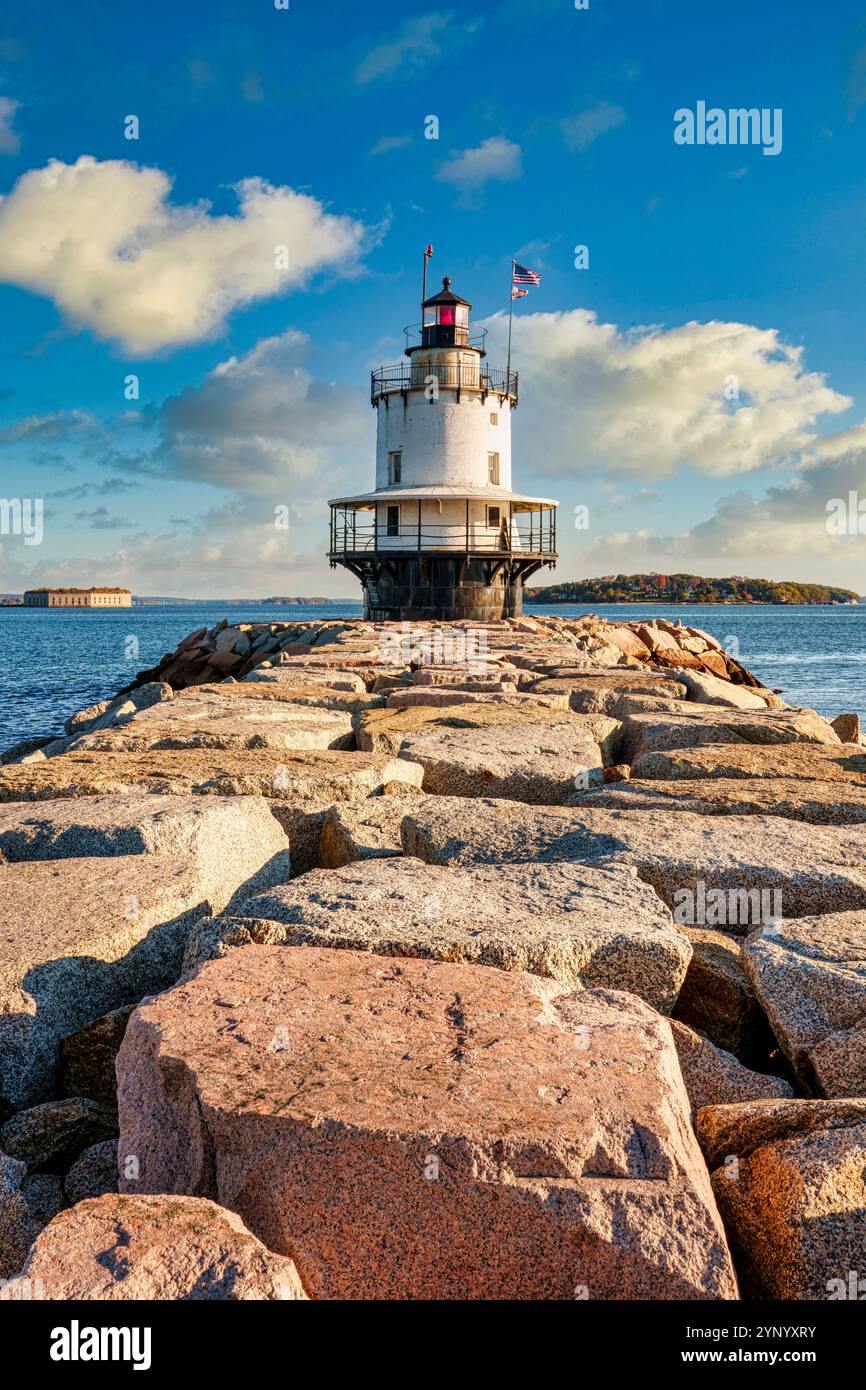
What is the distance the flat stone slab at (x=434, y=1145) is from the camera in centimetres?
206

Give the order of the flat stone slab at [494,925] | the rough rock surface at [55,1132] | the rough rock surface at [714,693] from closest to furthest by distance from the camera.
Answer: the rough rock surface at [55,1132]
the flat stone slab at [494,925]
the rough rock surface at [714,693]

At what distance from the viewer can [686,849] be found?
4137 mm

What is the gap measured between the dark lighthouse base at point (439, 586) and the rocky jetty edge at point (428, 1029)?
22693 mm

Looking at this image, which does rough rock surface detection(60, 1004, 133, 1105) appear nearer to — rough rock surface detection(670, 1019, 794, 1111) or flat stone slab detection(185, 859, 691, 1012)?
flat stone slab detection(185, 859, 691, 1012)

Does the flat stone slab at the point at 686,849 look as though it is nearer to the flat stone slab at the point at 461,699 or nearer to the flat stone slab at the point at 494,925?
the flat stone slab at the point at 494,925

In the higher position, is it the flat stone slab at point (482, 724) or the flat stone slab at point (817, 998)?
the flat stone slab at point (482, 724)

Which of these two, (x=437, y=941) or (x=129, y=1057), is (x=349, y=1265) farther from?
(x=437, y=941)

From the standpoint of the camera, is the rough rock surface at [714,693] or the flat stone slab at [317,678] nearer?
the flat stone slab at [317,678]

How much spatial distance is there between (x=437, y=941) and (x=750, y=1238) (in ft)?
3.88

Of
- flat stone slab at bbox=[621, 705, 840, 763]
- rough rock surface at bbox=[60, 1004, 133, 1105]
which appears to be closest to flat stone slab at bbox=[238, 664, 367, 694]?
flat stone slab at bbox=[621, 705, 840, 763]

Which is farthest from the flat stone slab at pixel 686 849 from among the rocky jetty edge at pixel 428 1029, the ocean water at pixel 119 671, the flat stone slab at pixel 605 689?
the ocean water at pixel 119 671

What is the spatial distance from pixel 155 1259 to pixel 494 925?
4.95ft
